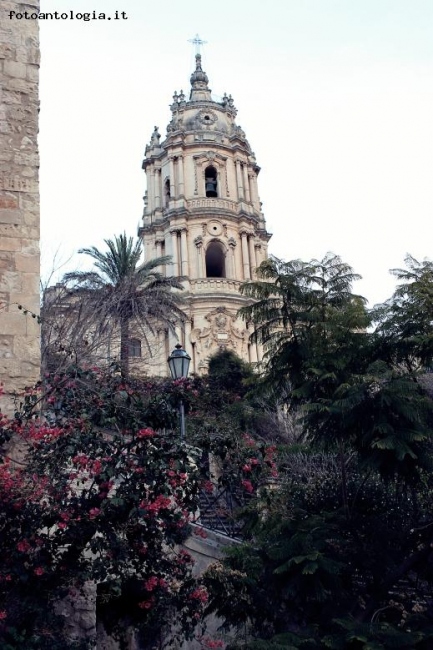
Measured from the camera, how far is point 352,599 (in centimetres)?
813

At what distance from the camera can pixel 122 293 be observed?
20.8 metres

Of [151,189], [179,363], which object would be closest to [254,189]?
[151,189]

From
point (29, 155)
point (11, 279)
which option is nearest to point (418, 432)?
point (11, 279)

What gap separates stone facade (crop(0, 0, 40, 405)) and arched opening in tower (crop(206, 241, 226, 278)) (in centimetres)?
2670

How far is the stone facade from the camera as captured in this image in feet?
23.7

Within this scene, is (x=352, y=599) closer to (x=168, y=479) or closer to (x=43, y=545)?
(x=168, y=479)

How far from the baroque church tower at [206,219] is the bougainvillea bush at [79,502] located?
2378 cm

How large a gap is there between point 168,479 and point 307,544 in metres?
2.81

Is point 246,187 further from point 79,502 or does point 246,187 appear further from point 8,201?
point 79,502

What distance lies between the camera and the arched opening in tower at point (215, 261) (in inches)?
1382

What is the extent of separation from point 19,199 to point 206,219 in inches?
1082

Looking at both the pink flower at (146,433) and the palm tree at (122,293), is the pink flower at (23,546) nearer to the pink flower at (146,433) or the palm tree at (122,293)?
the pink flower at (146,433)

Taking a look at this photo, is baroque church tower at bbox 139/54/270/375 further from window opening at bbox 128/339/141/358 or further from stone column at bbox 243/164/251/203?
window opening at bbox 128/339/141/358

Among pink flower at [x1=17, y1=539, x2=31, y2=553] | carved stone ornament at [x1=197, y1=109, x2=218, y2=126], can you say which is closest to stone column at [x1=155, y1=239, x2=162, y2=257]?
carved stone ornament at [x1=197, y1=109, x2=218, y2=126]
